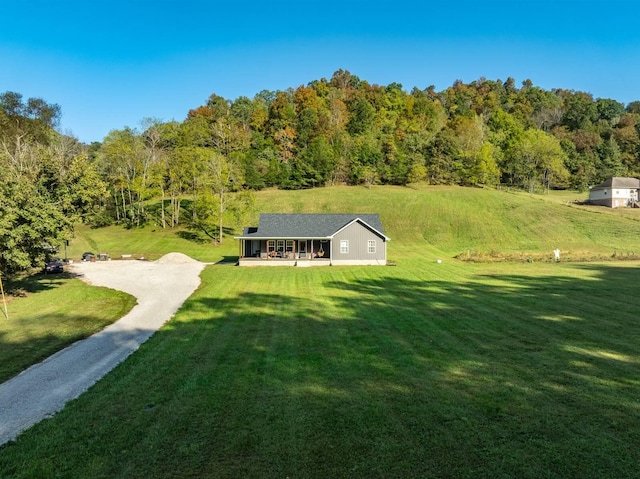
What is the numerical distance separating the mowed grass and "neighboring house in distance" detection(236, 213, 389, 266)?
16182 millimetres

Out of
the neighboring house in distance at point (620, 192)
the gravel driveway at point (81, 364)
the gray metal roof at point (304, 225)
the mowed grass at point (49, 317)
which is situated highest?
the neighboring house in distance at point (620, 192)

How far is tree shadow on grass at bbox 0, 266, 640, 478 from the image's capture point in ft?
19.0

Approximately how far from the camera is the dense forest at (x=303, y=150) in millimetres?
26875

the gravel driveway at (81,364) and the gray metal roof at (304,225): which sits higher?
the gray metal roof at (304,225)

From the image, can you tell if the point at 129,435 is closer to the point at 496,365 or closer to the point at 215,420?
the point at 215,420

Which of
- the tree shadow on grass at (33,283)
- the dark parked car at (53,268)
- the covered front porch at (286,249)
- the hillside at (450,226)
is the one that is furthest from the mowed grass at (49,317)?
the hillside at (450,226)

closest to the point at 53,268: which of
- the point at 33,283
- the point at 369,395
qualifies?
the point at 33,283

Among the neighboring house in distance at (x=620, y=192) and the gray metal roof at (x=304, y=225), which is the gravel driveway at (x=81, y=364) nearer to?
the gray metal roof at (x=304, y=225)

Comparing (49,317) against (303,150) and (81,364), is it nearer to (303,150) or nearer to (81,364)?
(81,364)

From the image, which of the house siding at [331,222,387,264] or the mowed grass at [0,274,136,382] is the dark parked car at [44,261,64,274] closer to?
the mowed grass at [0,274,136,382]

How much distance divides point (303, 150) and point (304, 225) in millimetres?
48846

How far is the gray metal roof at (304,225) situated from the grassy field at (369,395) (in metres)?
19.9

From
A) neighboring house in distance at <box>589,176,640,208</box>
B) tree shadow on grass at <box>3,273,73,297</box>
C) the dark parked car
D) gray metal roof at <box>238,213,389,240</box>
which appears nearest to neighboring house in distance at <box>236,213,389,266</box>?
gray metal roof at <box>238,213,389,240</box>

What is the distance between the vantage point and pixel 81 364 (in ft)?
36.4
